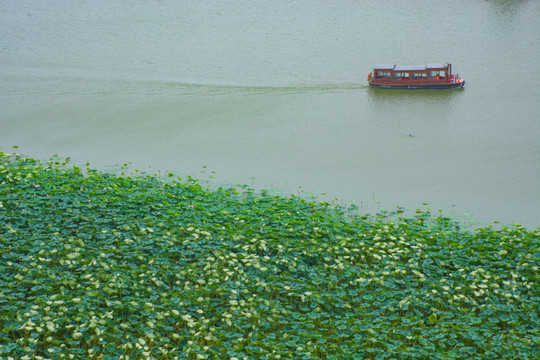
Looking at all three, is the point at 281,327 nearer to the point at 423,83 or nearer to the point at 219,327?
the point at 219,327

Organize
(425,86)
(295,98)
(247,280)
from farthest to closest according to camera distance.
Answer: (425,86), (295,98), (247,280)

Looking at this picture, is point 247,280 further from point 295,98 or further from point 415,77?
point 415,77

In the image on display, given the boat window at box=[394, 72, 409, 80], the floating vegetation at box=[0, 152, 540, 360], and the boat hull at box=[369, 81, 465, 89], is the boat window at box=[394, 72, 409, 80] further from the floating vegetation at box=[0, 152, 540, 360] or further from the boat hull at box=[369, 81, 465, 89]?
the floating vegetation at box=[0, 152, 540, 360]

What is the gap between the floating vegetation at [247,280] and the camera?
5.35 metres

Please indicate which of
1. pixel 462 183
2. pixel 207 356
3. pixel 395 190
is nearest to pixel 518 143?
pixel 462 183

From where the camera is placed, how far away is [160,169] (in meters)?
9.95

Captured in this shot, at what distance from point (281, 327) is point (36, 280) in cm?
261

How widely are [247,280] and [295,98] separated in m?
8.04

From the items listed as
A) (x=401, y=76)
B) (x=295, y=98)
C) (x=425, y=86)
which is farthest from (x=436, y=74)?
(x=295, y=98)

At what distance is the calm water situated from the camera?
383 inches

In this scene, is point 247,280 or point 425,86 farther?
point 425,86

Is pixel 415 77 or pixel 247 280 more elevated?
pixel 415 77

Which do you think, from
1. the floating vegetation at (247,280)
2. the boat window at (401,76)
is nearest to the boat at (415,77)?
the boat window at (401,76)

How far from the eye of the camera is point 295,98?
13656 millimetres
